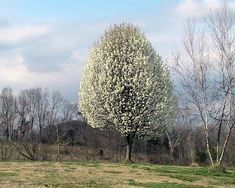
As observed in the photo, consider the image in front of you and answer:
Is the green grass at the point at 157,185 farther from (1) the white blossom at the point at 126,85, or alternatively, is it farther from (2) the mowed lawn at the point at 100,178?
(1) the white blossom at the point at 126,85

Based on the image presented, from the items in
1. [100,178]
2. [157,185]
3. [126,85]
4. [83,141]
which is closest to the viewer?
[157,185]

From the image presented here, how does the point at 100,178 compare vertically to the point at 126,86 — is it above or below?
below

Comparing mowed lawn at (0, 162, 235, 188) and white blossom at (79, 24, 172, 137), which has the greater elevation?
white blossom at (79, 24, 172, 137)

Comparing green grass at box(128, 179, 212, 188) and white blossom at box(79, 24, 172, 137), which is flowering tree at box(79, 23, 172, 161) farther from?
green grass at box(128, 179, 212, 188)

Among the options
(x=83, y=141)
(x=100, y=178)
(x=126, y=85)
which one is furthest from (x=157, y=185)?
(x=83, y=141)

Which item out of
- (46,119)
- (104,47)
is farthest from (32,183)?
(46,119)

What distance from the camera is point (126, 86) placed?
112 ft

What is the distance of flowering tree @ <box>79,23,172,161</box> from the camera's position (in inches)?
1340

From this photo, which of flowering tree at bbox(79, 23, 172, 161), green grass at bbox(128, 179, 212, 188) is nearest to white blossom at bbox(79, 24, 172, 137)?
flowering tree at bbox(79, 23, 172, 161)

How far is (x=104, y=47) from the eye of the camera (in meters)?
35.4

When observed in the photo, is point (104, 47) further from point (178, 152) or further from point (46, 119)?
point (46, 119)

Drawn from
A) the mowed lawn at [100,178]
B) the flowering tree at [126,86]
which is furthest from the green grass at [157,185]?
the flowering tree at [126,86]

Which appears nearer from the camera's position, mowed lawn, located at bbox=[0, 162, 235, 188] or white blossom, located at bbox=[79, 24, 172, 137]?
mowed lawn, located at bbox=[0, 162, 235, 188]

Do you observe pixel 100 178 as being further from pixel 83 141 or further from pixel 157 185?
pixel 83 141
